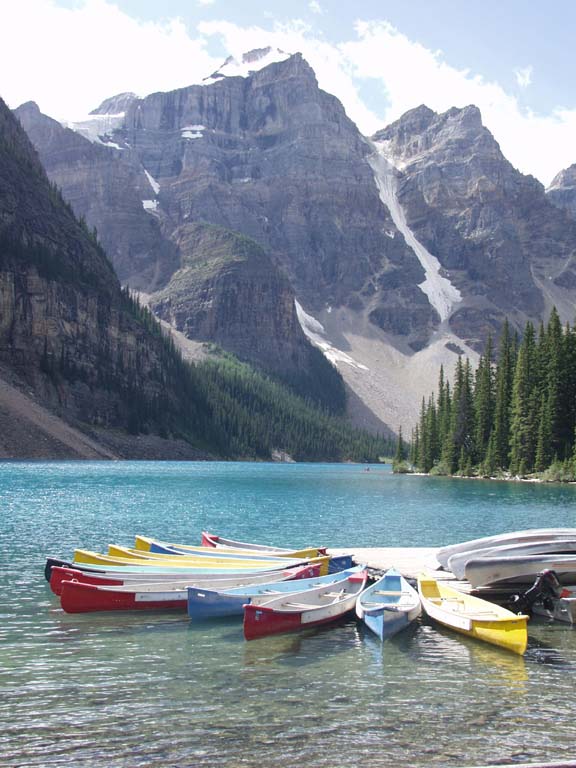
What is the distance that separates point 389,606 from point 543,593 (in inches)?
214

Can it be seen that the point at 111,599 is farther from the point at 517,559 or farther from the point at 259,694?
the point at 517,559

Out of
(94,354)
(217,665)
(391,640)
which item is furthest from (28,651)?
(94,354)

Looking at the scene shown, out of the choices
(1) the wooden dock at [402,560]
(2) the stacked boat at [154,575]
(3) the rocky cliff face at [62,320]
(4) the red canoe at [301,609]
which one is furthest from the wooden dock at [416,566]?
(3) the rocky cliff face at [62,320]

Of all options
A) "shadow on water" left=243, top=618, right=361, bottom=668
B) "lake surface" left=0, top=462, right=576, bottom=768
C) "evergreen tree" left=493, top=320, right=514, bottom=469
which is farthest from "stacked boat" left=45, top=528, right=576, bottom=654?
"evergreen tree" left=493, top=320, right=514, bottom=469

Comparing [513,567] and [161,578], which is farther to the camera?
[161,578]

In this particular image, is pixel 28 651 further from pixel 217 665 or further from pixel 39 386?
pixel 39 386

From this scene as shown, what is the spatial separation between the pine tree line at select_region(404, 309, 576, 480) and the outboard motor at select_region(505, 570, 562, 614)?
216 ft

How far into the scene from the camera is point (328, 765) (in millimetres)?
11164

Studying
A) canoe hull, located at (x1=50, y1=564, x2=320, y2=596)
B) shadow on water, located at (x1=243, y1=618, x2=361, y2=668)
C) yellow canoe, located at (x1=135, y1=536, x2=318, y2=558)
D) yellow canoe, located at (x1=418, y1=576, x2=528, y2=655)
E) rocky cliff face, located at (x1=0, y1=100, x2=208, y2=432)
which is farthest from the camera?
rocky cliff face, located at (x1=0, y1=100, x2=208, y2=432)

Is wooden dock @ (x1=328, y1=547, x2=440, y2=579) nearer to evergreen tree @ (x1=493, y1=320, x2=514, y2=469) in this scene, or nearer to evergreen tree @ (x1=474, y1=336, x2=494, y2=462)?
evergreen tree @ (x1=493, y1=320, x2=514, y2=469)

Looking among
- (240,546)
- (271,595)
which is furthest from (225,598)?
(240,546)

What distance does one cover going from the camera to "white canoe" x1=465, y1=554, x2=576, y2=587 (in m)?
22.2

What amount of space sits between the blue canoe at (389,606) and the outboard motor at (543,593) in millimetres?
3236

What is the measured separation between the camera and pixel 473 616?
19.4m
